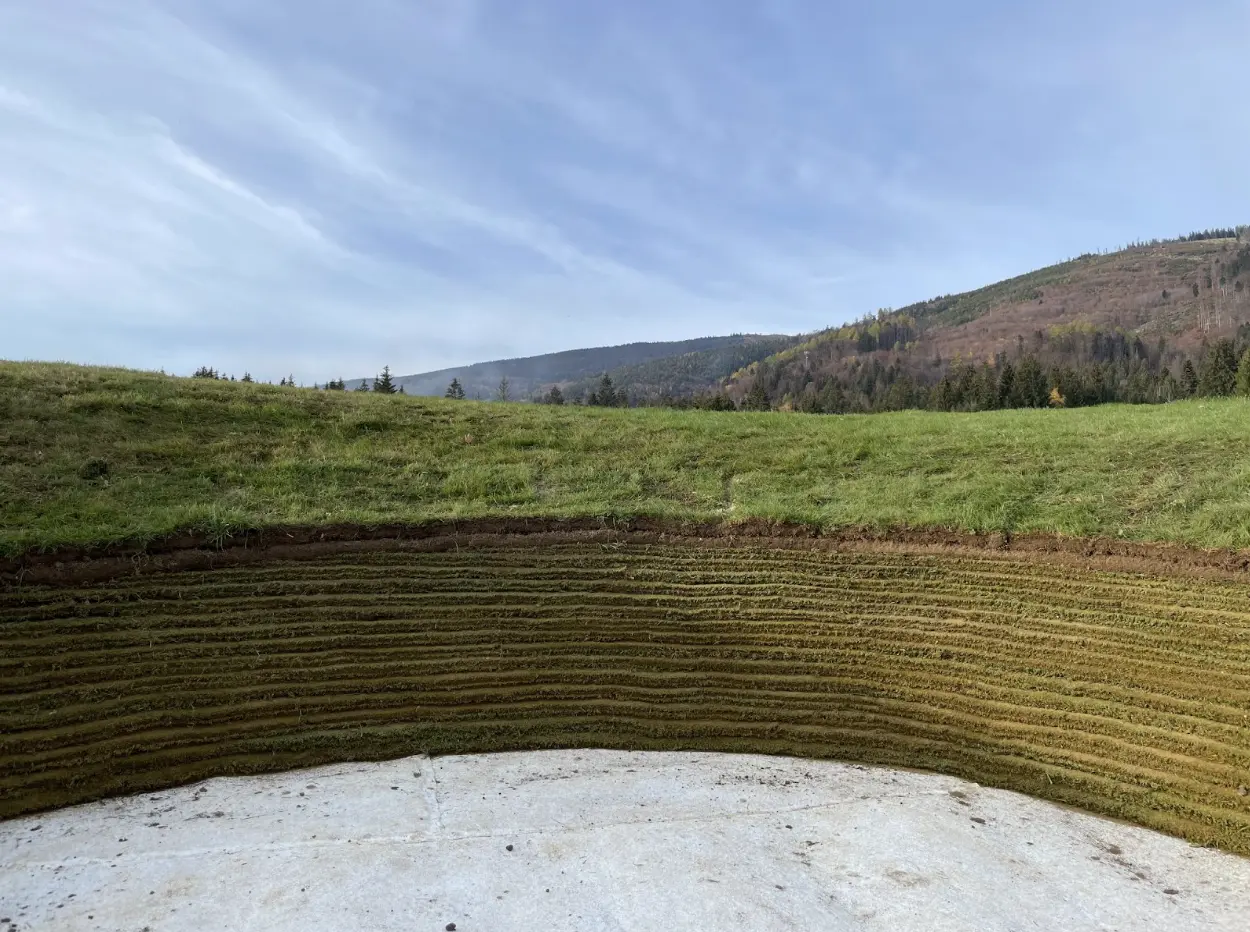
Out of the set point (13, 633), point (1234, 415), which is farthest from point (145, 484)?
point (1234, 415)

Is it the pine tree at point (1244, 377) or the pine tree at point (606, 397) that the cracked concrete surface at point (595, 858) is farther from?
the pine tree at point (606, 397)

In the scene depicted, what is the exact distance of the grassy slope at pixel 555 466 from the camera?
12.0 metres

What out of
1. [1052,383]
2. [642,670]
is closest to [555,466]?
[642,670]

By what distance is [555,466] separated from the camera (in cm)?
1653

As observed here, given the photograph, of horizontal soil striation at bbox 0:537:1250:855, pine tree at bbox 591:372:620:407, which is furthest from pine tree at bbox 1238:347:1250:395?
horizontal soil striation at bbox 0:537:1250:855

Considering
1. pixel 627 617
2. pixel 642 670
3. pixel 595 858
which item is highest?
pixel 627 617

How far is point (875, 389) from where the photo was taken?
4493 inches

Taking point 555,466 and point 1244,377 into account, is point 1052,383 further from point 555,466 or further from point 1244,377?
point 555,466

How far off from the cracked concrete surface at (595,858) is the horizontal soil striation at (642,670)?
0.59 m

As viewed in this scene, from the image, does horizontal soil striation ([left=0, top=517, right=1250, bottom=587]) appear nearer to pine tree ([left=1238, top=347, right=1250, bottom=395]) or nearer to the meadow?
the meadow

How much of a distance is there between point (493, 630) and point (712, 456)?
8824 millimetres

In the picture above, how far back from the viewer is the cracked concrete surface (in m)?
5.15

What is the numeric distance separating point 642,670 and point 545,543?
3.41 meters

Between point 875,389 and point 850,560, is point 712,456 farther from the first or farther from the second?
point 875,389
